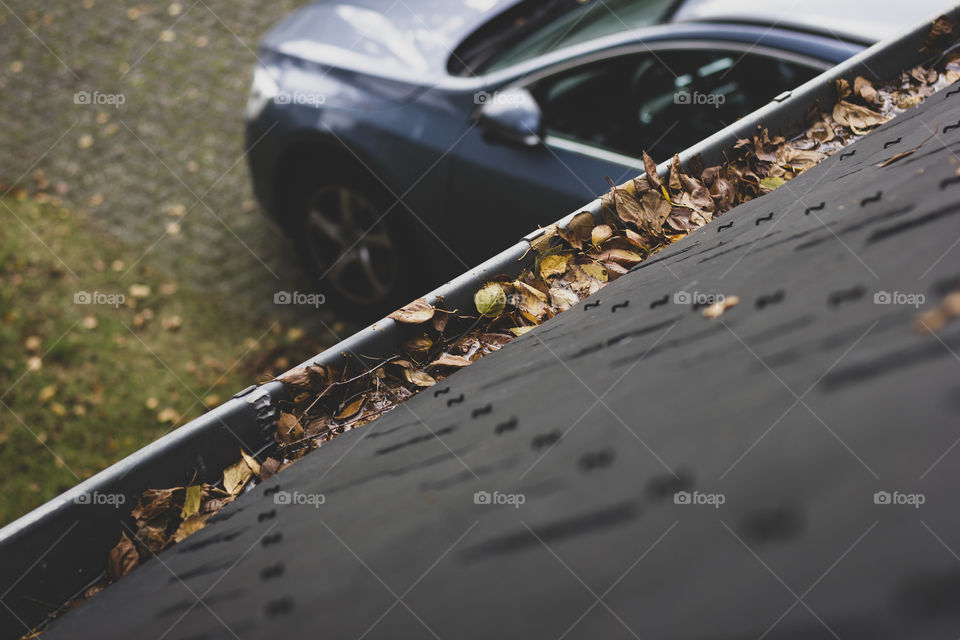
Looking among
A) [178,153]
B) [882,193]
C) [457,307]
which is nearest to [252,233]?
→ [178,153]

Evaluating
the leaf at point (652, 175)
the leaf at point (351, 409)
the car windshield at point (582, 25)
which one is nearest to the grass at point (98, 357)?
the car windshield at point (582, 25)

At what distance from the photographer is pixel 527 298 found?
185cm

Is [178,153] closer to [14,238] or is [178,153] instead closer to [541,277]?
[14,238]

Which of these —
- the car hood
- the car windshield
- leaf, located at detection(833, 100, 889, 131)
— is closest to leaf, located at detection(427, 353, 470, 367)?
leaf, located at detection(833, 100, 889, 131)

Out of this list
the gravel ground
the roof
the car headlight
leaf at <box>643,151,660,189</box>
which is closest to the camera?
the roof

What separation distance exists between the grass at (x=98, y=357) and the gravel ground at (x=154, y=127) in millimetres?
238

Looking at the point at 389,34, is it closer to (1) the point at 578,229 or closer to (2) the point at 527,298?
(1) the point at 578,229

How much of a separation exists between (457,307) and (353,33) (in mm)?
2919

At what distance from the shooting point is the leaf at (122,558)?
1431 mm

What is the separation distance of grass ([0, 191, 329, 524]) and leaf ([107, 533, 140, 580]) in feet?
8.63

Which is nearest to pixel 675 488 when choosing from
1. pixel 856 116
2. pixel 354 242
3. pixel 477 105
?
pixel 856 116

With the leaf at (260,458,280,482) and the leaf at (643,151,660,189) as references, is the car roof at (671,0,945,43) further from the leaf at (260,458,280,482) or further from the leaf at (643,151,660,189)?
the leaf at (260,458,280,482)

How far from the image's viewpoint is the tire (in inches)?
152

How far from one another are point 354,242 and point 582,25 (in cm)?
185
